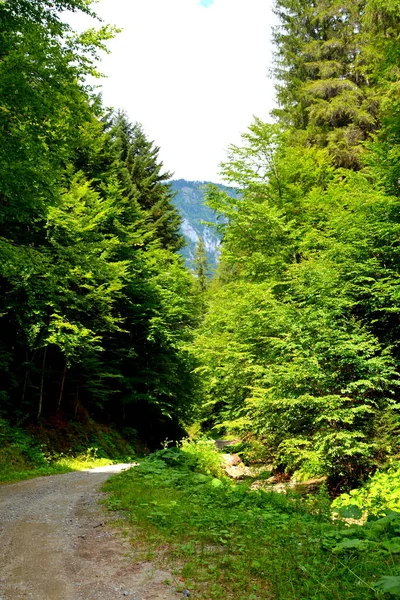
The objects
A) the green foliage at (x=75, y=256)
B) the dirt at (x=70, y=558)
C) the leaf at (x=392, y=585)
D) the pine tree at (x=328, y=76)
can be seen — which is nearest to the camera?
the leaf at (x=392, y=585)

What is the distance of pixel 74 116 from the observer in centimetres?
1001

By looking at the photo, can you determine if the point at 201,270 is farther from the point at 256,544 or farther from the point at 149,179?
the point at 256,544

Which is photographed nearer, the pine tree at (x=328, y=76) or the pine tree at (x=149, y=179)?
the pine tree at (x=328, y=76)

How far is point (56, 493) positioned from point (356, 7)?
22002mm

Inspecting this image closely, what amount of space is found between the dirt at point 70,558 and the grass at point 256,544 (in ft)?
0.90

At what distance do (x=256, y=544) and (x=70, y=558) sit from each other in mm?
2121

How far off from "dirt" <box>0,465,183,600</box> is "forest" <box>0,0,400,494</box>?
17.0 ft

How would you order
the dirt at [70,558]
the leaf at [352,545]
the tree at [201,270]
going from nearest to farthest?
the dirt at [70,558] → the leaf at [352,545] → the tree at [201,270]

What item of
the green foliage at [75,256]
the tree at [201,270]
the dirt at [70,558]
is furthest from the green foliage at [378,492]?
the tree at [201,270]

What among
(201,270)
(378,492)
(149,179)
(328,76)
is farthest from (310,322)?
(201,270)

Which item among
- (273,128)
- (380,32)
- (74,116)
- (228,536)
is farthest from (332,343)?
(380,32)

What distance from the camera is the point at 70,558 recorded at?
15.1 ft

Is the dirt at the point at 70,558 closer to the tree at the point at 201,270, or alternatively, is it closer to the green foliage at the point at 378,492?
the green foliage at the point at 378,492

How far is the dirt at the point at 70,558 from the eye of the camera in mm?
3754
